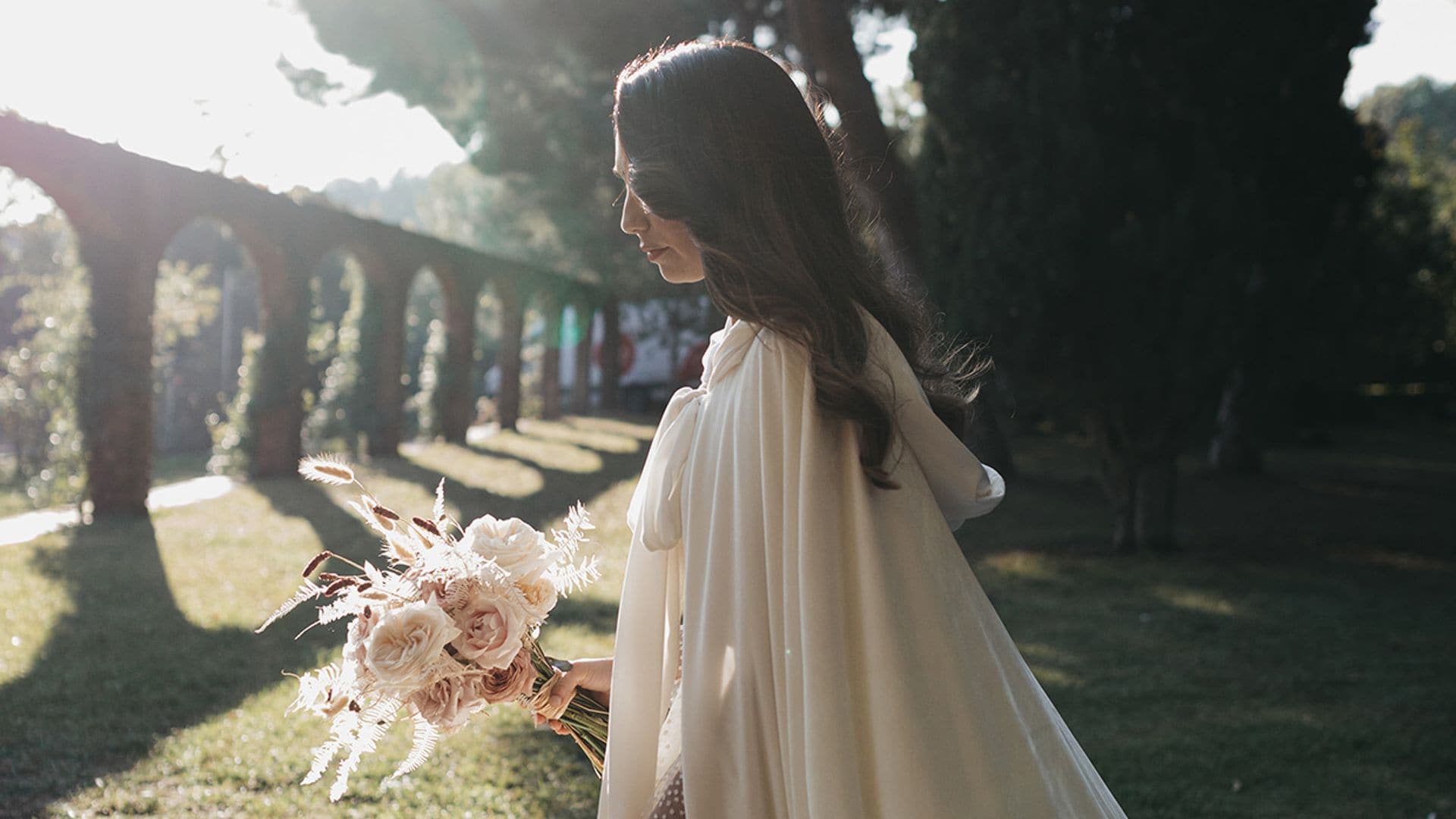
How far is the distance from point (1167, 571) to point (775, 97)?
8.06 m

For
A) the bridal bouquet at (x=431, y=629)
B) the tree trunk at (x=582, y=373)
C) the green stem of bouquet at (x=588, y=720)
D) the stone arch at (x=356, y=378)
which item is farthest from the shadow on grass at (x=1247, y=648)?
the tree trunk at (x=582, y=373)

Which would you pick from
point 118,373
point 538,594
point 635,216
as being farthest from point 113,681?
point 118,373

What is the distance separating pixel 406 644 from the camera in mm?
1562

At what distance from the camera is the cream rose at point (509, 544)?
5.50 feet

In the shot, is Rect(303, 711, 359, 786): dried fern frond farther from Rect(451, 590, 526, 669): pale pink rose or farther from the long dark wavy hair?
the long dark wavy hair

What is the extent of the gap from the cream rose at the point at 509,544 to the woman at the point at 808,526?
20 centimetres

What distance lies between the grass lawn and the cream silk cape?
2.60m

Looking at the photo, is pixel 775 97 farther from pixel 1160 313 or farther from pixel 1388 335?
pixel 1388 335

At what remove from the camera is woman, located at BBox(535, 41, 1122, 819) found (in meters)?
1.51

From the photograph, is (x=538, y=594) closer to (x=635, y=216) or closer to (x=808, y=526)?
(x=808, y=526)

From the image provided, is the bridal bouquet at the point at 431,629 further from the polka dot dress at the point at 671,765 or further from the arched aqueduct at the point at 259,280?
the arched aqueduct at the point at 259,280

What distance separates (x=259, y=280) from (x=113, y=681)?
26.9 feet

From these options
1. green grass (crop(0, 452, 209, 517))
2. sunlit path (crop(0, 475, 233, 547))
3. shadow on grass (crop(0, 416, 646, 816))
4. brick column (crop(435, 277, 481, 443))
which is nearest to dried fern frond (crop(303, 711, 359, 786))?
shadow on grass (crop(0, 416, 646, 816))

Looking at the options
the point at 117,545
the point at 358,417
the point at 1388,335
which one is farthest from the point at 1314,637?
the point at 358,417
